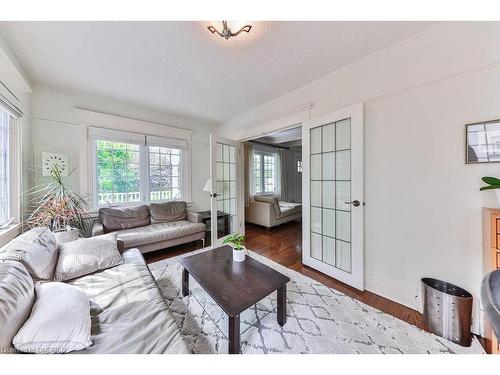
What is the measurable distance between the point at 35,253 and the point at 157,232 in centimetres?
154

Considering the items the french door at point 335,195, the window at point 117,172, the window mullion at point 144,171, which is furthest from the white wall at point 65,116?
the french door at point 335,195

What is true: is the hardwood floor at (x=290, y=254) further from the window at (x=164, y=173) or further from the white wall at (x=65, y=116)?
the white wall at (x=65, y=116)

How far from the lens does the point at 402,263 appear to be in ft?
5.81

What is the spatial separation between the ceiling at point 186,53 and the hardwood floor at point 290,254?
246 centimetres

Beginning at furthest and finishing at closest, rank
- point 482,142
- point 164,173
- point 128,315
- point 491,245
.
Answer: point 164,173 < point 482,142 < point 491,245 < point 128,315

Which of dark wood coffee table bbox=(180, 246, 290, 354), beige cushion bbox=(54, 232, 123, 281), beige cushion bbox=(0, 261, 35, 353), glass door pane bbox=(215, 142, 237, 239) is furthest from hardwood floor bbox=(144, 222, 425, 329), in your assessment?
beige cushion bbox=(0, 261, 35, 353)

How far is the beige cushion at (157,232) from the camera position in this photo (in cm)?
255

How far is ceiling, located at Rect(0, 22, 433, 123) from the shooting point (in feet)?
5.06

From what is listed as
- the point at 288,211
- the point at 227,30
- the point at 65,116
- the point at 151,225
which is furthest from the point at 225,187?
the point at 65,116

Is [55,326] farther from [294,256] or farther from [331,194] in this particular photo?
[294,256]

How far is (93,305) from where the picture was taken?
3.73ft

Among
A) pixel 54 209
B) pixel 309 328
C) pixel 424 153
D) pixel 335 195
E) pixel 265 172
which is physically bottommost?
pixel 309 328

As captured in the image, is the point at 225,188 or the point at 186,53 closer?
the point at 186,53
